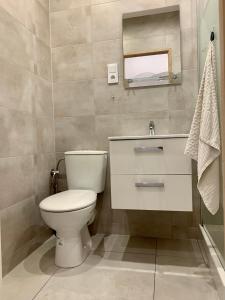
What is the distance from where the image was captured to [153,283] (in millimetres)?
1287

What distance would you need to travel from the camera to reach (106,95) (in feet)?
6.32

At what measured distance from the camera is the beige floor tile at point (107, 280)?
120cm

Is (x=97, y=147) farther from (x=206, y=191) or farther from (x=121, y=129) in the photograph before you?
(x=206, y=191)

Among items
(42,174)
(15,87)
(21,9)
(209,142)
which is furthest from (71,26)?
(209,142)

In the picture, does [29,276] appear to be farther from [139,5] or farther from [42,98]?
[139,5]

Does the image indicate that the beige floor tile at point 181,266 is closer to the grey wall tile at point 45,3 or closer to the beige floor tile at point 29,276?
the beige floor tile at point 29,276

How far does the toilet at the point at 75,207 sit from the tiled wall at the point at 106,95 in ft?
0.69

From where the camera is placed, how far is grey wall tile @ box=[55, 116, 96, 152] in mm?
1965

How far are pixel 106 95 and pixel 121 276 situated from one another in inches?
52.2

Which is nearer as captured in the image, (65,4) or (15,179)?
(15,179)

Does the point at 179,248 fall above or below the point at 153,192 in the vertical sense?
below

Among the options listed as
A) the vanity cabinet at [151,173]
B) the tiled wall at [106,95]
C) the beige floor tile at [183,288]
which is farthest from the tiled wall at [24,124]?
the beige floor tile at [183,288]

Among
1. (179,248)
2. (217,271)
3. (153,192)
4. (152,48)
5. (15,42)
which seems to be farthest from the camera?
(152,48)

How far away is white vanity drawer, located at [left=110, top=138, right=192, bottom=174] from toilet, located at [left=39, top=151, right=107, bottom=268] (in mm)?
282
